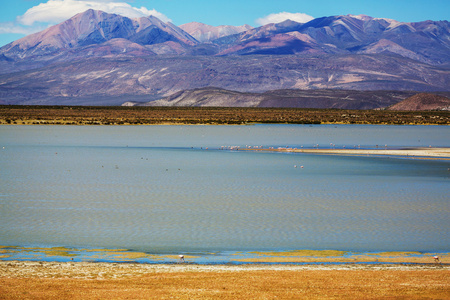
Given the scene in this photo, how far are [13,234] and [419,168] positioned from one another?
1001 inches

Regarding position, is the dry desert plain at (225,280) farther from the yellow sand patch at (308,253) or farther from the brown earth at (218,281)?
the yellow sand patch at (308,253)

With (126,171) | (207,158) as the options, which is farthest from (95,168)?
(207,158)

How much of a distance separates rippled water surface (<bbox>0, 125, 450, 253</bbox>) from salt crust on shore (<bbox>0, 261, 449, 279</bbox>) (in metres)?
2.15

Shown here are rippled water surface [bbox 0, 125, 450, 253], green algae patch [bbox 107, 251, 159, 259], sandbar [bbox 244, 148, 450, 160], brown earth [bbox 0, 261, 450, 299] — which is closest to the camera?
brown earth [bbox 0, 261, 450, 299]

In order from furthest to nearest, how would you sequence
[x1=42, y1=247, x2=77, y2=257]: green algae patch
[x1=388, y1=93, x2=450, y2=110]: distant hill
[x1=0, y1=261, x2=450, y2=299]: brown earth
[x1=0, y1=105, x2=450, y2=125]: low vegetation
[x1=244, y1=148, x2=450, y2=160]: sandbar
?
[x1=388, y1=93, x2=450, y2=110]: distant hill
[x1=0, y1=105, x2=450, y2=125]: low vegetation
[x1=244, y1=148, x2=450, y2=160]: sandbar
[x1=42, y1=247, x2=77, y2=257]: green algae patch
[x1=0, y1=261, x2=450, y2=299]: brown earth

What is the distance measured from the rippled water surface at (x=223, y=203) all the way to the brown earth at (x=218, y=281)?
8.41ft

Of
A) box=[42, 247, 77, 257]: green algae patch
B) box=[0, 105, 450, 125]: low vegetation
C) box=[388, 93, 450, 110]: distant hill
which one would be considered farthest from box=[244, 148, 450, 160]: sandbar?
box=[388, 93, 450, 110]: distant hill

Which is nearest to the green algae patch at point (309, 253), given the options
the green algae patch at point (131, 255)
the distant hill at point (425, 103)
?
the green algae patch at point (131, 255)

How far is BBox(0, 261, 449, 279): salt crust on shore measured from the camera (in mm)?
12906

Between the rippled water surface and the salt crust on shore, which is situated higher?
the rippled water surface

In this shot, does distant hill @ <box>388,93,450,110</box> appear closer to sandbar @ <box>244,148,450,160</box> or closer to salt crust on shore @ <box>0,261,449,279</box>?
sandbar @ <box>244,148,450,160</box>

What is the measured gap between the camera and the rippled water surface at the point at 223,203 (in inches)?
677

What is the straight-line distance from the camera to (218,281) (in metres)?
12.3

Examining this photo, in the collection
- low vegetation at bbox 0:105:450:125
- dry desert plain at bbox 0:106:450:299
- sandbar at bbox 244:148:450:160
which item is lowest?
dry desert plain at bbox 0:106:450:299
